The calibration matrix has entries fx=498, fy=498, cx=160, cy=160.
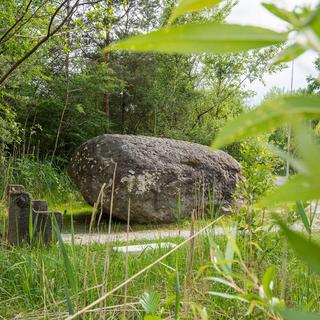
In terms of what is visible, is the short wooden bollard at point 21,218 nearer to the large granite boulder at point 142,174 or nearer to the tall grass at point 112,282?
the tall grass at point 112,282

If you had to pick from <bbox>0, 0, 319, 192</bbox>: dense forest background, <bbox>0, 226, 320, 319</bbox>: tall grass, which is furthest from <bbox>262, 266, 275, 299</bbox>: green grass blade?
<bbox>0, 0, 319, 192</bbox>: dense forest background

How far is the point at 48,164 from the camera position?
9.38 meters

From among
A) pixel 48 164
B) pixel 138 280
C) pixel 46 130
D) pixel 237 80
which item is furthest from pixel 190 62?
pixel 138 280

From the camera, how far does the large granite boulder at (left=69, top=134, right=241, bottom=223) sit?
257 inches

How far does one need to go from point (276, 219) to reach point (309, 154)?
0.04 metres

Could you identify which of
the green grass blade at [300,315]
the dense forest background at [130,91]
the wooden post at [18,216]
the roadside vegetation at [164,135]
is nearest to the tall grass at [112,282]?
the roadside vegetation at [164,135]

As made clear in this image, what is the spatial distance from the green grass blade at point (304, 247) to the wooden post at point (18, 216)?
3.79 meters

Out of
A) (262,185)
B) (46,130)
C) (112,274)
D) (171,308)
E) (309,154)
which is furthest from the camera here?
(46,130)

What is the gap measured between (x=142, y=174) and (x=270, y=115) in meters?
6.43

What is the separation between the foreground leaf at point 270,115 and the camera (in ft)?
0.50

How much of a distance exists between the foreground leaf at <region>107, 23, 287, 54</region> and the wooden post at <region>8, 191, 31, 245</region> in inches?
149

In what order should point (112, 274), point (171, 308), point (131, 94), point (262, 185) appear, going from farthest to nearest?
point (131, 94) < point (112, 274) < point (262, 185) < point (171, 308)

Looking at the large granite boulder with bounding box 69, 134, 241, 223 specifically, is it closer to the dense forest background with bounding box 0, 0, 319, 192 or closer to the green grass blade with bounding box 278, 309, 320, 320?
the dense forest background with bounding box 0, 0, 319, 192

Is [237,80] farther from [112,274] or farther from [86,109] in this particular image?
[112,274]
